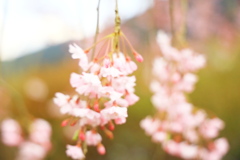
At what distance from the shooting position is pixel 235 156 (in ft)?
9.11

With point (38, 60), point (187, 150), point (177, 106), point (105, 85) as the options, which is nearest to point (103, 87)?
point (105, 85)

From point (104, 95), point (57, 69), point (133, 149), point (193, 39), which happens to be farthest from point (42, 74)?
point (104, 95)

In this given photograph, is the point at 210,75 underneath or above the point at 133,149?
above

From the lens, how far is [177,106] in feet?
4.80

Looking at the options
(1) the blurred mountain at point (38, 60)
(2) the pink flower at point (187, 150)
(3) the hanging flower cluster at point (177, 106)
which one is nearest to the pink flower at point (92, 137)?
(3) the hanging flower cluster at point (177, 106)

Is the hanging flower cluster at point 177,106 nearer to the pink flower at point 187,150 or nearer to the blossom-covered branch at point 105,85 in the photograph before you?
the pink flower at point 187,150

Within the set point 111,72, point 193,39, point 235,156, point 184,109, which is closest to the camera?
point 111,72

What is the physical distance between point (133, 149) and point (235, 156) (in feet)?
2.45

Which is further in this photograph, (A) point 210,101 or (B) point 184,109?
(A) point 210,101

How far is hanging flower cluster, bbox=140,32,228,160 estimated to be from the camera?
1.36m

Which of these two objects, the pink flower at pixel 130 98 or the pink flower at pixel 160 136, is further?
the pink flower at pixel 160 136

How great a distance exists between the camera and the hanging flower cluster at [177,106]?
136 cm

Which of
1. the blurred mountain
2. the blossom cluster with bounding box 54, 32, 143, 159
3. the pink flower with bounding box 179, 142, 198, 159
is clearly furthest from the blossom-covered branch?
the blurred mountain

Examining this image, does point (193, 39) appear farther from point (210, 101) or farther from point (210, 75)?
point (210, 101)
